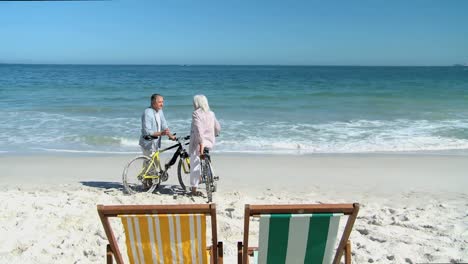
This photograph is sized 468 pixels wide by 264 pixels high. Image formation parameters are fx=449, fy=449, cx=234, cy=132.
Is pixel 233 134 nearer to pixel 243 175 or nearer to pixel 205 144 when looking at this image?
pixel 243 175

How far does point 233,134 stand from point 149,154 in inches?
246

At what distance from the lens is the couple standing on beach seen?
19.1ft

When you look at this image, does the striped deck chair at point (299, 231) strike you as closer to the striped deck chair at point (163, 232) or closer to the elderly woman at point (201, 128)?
the striped deck chair at point (163, 232)

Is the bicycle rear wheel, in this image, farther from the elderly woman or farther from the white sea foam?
the white sea foam

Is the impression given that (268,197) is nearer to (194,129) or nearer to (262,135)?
(194,129)

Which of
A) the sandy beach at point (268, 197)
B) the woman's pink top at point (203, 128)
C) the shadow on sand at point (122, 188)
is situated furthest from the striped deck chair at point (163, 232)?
the shadow on sand at point (122, 188)

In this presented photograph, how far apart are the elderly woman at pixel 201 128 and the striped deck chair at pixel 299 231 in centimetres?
291

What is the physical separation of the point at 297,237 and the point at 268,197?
338cm

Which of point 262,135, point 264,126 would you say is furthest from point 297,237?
point 264,126

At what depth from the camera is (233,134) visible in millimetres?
12531

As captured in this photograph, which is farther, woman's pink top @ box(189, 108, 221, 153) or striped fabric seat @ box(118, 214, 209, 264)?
woman's pink top @ box(189, 108, 221, 153)

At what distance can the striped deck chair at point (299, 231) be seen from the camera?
105 inches

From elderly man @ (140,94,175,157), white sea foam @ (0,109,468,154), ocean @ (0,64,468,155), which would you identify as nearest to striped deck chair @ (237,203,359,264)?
elderly man @ (140,94,175,157)

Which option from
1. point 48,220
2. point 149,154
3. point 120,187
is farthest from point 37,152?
point 48,220
